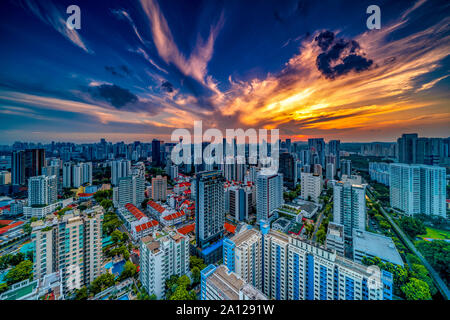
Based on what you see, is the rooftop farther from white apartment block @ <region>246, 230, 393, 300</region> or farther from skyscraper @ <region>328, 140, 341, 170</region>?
skyscraper @ <region>328, 140, 341, 170</region>

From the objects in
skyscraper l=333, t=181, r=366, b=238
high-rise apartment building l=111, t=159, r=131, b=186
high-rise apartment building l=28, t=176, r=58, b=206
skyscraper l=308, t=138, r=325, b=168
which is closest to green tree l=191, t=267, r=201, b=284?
skyscraper l=333, t=181, r=366, b=238

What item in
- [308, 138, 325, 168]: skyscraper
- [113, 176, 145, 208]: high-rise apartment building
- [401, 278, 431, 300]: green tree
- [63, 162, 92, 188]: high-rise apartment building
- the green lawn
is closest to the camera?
[401, 278, 431, 300]: green tree

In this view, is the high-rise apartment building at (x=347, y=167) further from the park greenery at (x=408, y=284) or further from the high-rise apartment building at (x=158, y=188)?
the high-rise apartment building at (x=158, y=188)

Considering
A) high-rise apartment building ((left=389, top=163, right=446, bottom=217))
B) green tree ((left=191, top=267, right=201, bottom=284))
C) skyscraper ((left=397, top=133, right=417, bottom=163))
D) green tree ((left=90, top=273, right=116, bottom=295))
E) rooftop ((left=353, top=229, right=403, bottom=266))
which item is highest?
skyscraper ((left=397, top=133, right=417, bottom=163))

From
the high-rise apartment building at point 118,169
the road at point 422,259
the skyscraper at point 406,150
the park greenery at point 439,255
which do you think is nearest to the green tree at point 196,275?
the road at point 422,259

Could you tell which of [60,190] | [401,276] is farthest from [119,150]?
[401,276]

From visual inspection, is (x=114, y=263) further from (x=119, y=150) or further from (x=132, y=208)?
(x=119, y=150)
